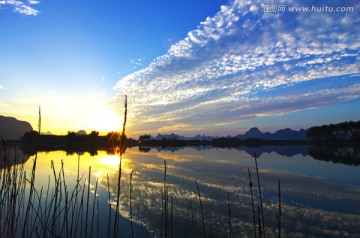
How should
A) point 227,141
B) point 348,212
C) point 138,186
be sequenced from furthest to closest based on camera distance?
point 227,141, point 138,186, point 348,212

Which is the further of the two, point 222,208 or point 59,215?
point 222,208

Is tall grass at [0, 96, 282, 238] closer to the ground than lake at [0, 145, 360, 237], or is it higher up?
higher up

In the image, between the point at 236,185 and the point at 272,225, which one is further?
the point at 236,185

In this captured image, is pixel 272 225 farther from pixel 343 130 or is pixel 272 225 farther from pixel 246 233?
pixel 343 130

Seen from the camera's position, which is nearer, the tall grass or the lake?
the tall grass

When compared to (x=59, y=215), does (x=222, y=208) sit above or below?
below

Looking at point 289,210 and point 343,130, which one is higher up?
point 343,130

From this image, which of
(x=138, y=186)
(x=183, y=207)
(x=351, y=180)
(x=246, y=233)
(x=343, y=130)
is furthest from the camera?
(x=343, y=130)

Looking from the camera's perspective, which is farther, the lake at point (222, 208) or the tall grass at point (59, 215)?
the lake at point (222, 208)

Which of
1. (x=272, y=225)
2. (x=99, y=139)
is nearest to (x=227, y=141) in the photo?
(x=99, y=139)

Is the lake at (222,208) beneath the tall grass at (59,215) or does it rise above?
beneath

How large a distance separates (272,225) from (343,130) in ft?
441

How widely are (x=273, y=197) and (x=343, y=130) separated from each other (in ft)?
425

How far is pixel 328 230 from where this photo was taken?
9500 mm
